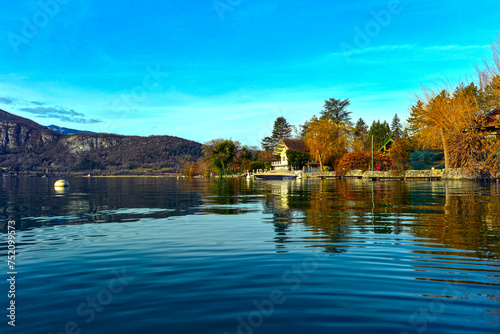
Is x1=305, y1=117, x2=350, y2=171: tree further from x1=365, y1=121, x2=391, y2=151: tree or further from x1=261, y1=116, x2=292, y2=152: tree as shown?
x1=261, y1=116, x2=292, y2=152: tree

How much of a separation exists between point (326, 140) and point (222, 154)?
137 feet

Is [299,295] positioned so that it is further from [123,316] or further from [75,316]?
[75,316]

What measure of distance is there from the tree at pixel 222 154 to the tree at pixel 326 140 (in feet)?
119

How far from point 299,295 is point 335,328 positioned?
48.3 inches

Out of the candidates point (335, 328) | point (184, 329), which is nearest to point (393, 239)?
point (335, 328)

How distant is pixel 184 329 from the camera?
436 cm

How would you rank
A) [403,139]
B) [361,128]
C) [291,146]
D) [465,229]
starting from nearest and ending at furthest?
1. [465,229]
2. [403,139]
3. [291,146]
4. [361,128]

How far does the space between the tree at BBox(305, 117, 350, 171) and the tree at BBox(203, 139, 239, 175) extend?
36.2 meters

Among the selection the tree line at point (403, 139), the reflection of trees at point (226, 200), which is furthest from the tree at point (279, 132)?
the reflection of trees at point (226, 200)

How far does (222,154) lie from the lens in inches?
4882

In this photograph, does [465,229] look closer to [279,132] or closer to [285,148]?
[285,148]

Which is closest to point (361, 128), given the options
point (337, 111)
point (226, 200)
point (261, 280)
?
point (337, 111)

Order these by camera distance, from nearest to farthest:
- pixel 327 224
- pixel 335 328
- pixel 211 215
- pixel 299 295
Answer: pixel 335 328, pixel 299 295, pixel 327 224, pixel 211 215

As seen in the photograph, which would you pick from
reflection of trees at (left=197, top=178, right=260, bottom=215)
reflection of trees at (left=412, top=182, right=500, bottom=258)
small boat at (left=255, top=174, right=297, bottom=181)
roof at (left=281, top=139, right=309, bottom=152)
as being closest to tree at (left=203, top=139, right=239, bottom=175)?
roof at (left=281, top=139, right=309, bottom=152)
